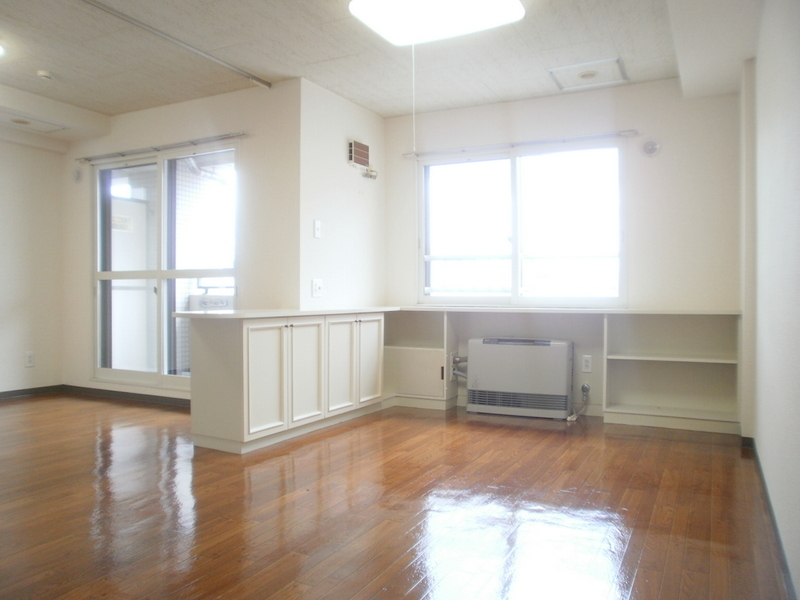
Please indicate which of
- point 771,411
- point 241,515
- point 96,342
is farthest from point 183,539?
point 96,342

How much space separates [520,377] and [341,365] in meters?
1.45

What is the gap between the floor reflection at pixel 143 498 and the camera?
2189 mm

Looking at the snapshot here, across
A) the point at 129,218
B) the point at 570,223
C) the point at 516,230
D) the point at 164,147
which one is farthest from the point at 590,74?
the point at 129,218

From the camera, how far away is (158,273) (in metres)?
5.36

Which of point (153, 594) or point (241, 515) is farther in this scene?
point (241, 515)

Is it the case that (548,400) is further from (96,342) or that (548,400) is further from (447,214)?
(96,342)

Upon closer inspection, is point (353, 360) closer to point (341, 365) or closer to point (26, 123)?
point (341, 365)

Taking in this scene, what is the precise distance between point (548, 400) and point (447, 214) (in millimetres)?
1874

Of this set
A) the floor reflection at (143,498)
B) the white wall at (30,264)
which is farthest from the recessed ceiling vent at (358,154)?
the white wall at (30,264)

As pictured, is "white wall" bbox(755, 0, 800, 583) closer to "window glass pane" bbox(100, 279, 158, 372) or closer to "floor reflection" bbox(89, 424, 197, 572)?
"floor reflection" bbox(89, 424, 197, 572)

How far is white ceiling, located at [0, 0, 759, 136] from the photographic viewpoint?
3.33m

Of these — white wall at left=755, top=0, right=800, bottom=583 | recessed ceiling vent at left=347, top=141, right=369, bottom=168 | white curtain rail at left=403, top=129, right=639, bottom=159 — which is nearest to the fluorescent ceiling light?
white wall at left=755, top=0, right=800, bottom=583

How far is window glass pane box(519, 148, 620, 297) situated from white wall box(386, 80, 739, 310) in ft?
0.50

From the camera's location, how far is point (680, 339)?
4406 millimetres
